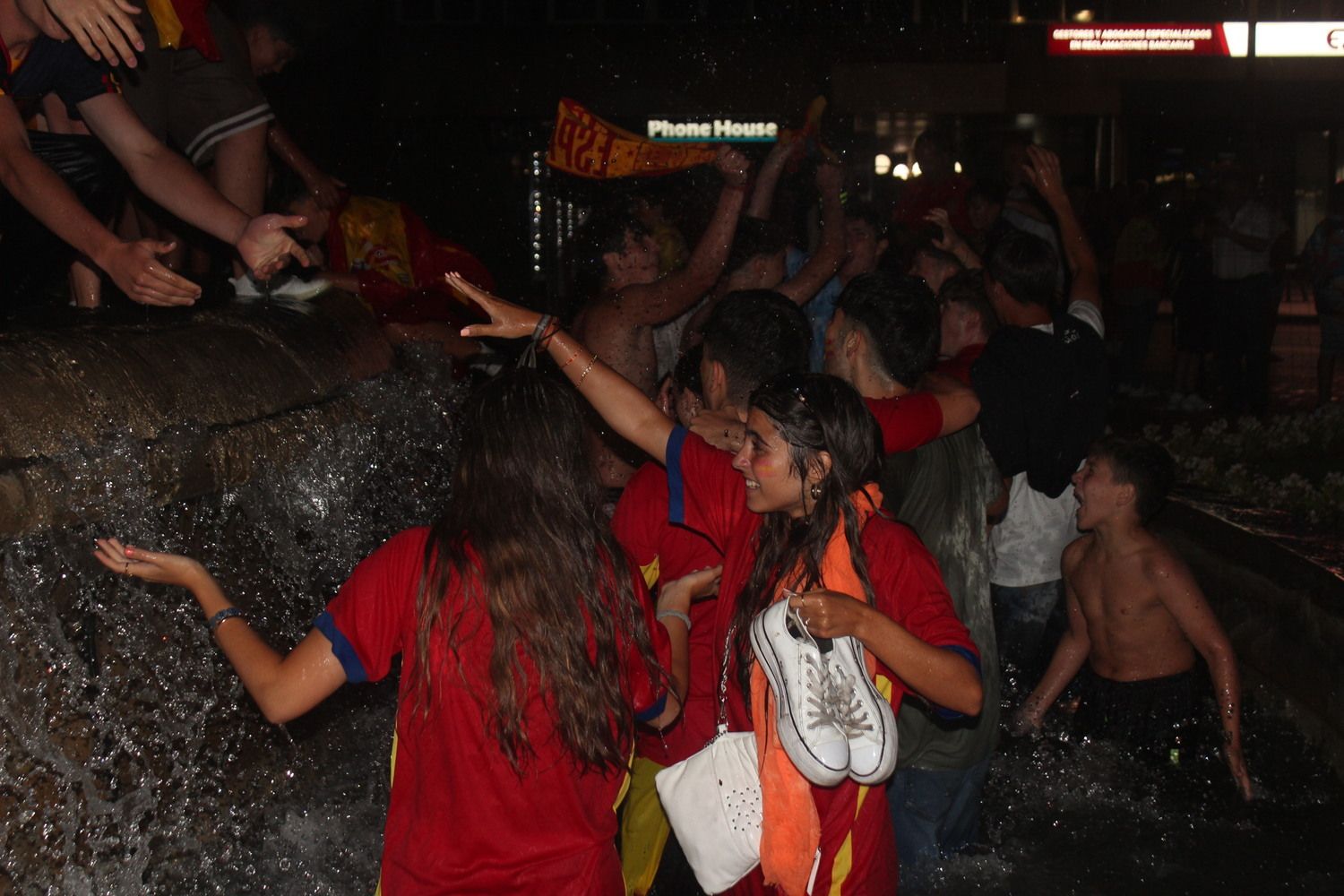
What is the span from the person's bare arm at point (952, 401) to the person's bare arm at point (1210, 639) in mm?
1089

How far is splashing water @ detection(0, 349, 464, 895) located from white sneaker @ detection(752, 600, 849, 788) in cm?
140

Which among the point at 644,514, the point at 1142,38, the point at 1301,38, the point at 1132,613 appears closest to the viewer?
the point at 644,514

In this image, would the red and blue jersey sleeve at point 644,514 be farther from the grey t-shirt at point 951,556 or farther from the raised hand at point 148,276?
the raised hand at point 148,276

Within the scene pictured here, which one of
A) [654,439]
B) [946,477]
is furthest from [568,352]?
[946,477]

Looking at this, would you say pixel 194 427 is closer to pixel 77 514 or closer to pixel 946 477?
pixel 77 514

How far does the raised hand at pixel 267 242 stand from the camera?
3.50 meters

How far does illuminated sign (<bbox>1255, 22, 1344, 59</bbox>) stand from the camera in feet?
66.1

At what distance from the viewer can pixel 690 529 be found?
3221mm

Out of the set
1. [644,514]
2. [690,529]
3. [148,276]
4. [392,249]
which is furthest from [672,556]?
[392,249]

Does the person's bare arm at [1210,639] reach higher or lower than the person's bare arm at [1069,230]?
lower

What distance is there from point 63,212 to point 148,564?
4.75ft

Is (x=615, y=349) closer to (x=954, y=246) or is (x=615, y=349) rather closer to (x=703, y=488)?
(x=703, y=488)

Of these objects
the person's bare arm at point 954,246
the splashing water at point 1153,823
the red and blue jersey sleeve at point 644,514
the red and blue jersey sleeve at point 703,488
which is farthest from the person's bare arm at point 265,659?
the person's bare arm at point 954,246

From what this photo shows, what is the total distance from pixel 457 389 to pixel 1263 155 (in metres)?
19.9
